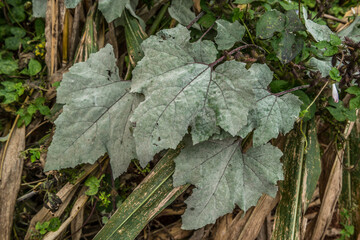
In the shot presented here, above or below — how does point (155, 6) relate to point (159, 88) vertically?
above

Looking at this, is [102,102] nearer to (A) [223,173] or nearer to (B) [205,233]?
(A) [223,173]

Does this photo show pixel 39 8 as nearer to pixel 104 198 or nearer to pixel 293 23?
pixel 104 198

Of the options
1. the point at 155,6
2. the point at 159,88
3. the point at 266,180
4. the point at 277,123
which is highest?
the point at 155,6

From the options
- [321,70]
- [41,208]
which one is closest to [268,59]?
[321,70]

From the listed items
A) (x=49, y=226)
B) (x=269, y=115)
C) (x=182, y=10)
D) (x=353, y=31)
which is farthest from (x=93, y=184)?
(x=353, y=31)

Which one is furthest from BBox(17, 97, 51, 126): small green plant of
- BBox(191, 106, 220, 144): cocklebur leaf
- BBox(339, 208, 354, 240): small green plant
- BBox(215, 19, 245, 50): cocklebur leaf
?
BBox(339, 208, 354, 240): small green plant

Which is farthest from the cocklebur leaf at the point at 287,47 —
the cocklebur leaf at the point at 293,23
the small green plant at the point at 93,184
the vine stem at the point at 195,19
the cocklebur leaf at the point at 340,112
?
the small green plant at the point at 93,184

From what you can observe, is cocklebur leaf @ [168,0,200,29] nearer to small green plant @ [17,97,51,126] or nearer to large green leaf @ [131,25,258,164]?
large green leaf @ [131,25,258,164]

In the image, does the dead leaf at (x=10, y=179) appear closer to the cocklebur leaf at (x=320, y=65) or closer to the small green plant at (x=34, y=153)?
the small green plant at (x=34, y=153)
